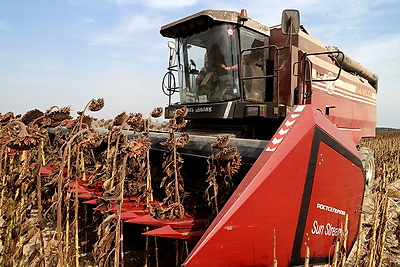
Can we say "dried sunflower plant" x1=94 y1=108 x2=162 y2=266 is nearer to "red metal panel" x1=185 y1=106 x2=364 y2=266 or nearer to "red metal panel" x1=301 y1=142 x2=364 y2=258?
"red metal panel" x1=185 y1=106 x2=364 y2=266

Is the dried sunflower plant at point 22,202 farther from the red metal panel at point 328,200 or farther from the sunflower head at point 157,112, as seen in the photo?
the red metal panel at point 328,200

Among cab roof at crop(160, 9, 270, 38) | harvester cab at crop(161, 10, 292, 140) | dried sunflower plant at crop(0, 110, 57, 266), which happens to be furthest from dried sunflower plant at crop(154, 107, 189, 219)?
cab roof at crop(160, 9, 270, 38)

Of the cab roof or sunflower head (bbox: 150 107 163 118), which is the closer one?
sunflower head (bbox: 150 107 163 118)

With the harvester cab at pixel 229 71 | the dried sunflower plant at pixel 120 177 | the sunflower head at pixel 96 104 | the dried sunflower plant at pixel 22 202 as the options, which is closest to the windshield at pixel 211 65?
the harvester cab at pixel 229 71

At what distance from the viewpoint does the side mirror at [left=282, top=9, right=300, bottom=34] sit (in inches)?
118

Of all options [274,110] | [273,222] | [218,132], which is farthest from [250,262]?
[218,132]

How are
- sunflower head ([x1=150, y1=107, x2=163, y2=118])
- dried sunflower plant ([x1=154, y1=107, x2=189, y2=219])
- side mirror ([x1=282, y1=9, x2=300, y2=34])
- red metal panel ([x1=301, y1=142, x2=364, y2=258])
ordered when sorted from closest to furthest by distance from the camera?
red metal panel ([x1=301, y1=142, x2=364, y2=258]) < dried sunflower plant ([x1=154, y1=107, x2=189, y2=219]) < sunflower head ([x1=150, y1=107, x2=163, y2=118]) < side mirror ([x1=282, y1=9, x2=300, y2=34])

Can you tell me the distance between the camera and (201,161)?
2.52m

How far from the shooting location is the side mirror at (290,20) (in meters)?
3.00

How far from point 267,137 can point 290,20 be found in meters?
1.36

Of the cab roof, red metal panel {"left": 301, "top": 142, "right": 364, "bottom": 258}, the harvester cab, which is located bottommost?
red metal panel {"left": 301, "top": 142, "right": 364, "bottom": 258}

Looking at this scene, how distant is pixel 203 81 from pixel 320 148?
2273 millimetres

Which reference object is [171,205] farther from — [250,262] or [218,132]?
[218,132]

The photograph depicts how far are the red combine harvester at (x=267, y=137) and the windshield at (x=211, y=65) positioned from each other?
1 centimetres
